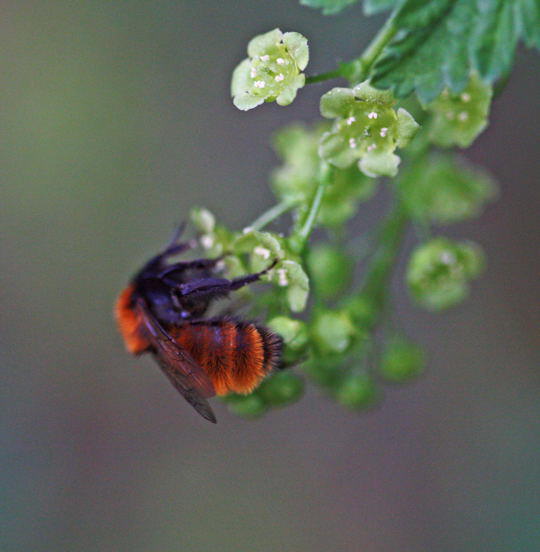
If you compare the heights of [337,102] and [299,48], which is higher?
[299,48]

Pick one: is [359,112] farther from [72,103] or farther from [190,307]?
[72,103]

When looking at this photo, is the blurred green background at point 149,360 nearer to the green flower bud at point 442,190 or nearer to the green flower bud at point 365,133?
the green flower bud at point 442,190

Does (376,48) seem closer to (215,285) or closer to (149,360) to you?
(215,285)

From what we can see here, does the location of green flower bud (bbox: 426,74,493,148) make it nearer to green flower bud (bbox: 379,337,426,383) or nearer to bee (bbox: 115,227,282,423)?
bee (bbox: 115,227,282,423)

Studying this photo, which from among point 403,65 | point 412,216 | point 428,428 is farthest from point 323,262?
point 428,428

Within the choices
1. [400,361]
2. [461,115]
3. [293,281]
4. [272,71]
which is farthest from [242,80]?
[400,361]

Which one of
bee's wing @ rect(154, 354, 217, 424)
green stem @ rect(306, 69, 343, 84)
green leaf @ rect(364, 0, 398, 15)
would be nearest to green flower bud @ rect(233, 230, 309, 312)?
bee's wing @ rect(154, 354, 217, 424)
